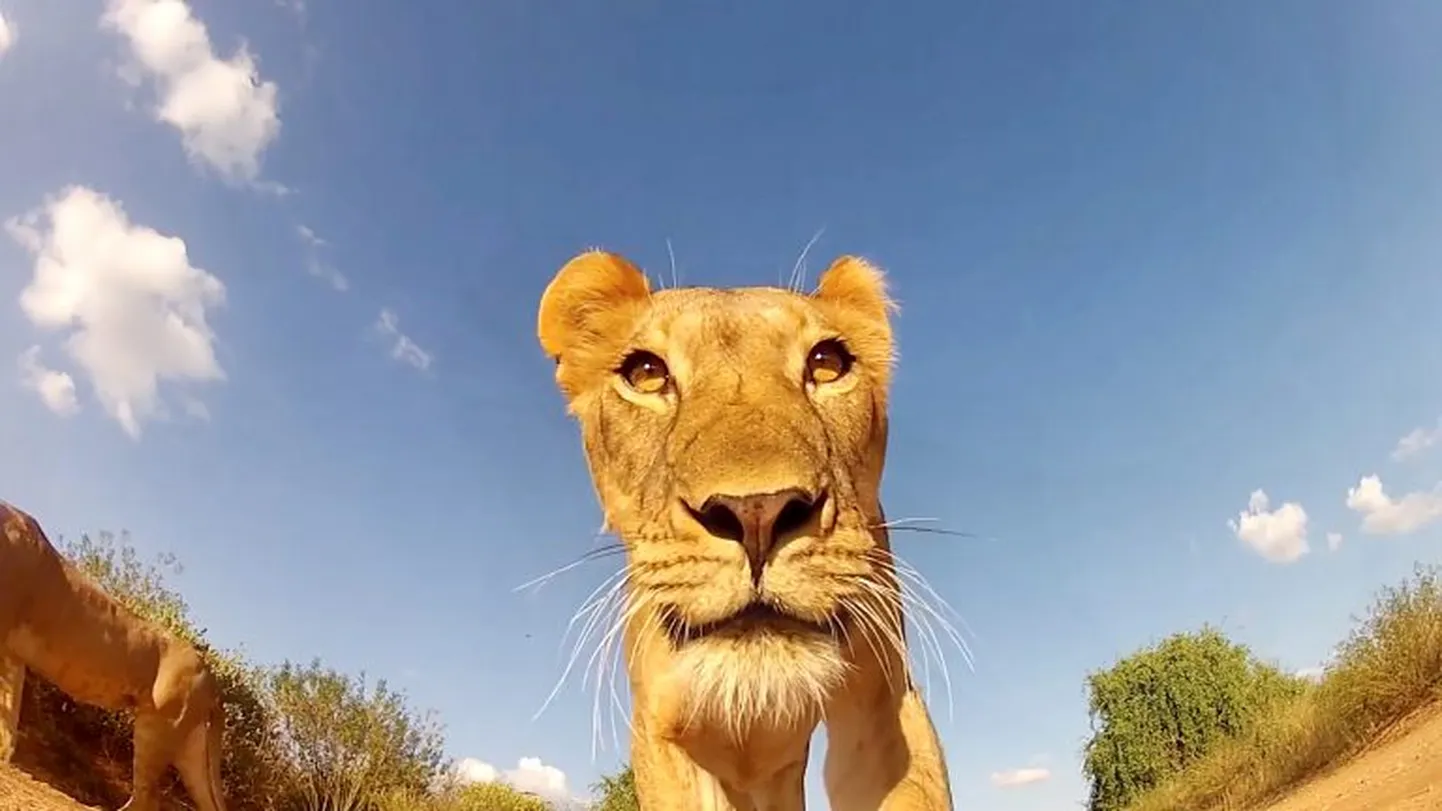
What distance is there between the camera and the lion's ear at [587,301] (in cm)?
379

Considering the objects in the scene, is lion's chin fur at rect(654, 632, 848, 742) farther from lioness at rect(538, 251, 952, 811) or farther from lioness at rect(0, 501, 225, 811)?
lioness at rect(0, 501, 225, 811)

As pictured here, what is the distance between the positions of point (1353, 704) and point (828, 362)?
59.9 ft

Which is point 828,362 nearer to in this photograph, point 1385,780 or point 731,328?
point 731,328

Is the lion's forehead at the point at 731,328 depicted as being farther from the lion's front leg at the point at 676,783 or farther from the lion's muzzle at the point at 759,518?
the lion's front leg at the point at 676,783

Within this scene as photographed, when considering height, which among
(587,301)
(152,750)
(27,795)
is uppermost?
(152,750)

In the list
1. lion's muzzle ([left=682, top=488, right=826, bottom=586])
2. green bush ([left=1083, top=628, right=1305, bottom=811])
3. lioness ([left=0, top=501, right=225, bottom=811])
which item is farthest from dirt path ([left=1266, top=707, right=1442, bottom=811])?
lioness ([left=0, top=501, right=225, bottom=811])

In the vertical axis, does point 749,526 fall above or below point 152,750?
below

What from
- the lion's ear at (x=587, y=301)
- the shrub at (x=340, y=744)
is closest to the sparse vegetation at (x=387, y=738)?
the shrub at (x=340, y=744)

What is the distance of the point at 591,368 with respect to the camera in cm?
371

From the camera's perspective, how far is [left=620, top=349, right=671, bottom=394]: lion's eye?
133 inches

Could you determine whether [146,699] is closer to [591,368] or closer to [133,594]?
[133,594]

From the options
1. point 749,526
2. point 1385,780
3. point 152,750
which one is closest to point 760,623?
point 749,526

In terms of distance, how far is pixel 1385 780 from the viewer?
14.7 metres

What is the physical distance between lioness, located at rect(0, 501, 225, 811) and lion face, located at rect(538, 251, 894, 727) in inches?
336
